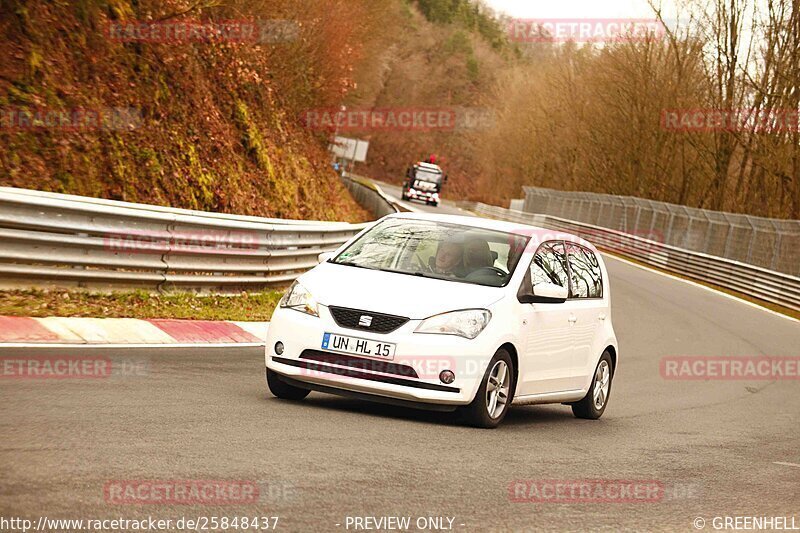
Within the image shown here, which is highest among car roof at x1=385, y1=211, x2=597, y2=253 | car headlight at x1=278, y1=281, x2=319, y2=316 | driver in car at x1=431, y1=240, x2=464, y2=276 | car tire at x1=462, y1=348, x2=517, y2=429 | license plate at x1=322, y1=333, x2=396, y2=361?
car roof at x1=385, y1=211, x2=597, y2=253

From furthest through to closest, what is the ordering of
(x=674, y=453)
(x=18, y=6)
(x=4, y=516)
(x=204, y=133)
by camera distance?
(x=204, y=133) < (x=18, y=6) < (x=674, y=453) < (x=4, y=516)

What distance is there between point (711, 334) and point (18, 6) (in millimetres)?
14582

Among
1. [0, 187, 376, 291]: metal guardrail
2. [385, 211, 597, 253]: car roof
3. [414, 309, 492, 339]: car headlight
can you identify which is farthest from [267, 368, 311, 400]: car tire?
[0, 187, 376, 291]: metal guardrail

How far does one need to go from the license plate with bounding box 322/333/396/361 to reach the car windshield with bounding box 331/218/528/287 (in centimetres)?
101

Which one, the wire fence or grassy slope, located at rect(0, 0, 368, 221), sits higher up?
grassy slope, located at rect(0, 0, 368, 221)

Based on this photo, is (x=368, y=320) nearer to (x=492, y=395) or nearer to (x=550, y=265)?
(x=492, y=395)

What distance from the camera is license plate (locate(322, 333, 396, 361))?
8062 millimetres

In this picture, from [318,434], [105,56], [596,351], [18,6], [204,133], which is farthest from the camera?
Result: [204,133]

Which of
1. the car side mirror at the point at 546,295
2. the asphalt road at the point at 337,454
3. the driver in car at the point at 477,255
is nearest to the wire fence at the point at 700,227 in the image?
the asphalt road at the point at 337,454

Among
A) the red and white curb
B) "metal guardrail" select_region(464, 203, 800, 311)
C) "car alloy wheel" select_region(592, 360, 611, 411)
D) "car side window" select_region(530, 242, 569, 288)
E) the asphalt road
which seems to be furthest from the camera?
"metal guardrail" select_region(464, 203, 800, 311)

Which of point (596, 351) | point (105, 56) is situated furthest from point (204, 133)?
point (596, 351)

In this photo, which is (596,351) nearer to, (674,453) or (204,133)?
(674,453)

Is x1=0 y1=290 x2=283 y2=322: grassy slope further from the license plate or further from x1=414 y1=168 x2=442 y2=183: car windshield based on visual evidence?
x1=414 y1=168 x2=442 y2=183: car windshield

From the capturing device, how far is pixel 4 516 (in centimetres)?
443
